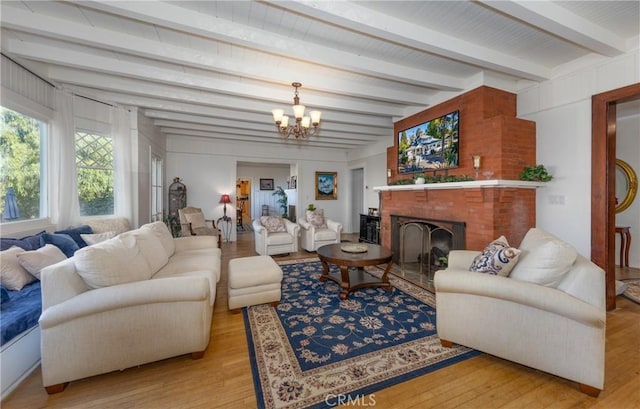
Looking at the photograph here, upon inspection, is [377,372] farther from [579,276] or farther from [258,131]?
[258,131]

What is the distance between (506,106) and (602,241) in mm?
1914

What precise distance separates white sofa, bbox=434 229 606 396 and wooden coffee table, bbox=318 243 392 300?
1.04m

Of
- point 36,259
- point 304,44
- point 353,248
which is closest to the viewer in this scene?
point 36,259

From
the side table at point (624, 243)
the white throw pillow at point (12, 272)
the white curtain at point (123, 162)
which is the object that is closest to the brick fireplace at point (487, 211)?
the side table at point (624, 243)

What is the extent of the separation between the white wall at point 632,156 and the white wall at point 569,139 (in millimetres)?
2268

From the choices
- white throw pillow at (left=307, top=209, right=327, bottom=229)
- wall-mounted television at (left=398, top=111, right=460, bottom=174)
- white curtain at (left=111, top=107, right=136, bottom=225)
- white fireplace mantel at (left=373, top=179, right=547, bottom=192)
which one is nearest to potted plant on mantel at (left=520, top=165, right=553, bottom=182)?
white fireplace mantel at (left=373, top=179, right=547, bottom=192)

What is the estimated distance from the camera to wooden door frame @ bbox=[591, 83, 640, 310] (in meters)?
2.68

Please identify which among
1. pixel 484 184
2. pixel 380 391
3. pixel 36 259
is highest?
pixel 484 184

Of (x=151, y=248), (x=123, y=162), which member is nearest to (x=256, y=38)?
(x=151, y=248)

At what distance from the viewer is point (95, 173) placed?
3738 mm

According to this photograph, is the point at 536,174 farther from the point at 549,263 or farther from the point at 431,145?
the point at 549,263

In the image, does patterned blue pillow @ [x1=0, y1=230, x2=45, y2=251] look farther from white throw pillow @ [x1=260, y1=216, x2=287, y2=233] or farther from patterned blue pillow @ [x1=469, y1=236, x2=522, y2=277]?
patterned blue pillow @ [x1=469, y1=236, x2=522, y2=277]

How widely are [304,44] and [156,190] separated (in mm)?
4474

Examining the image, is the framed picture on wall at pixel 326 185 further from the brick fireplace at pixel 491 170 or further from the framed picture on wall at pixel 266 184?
the brick fireplace at pixel 491 170
